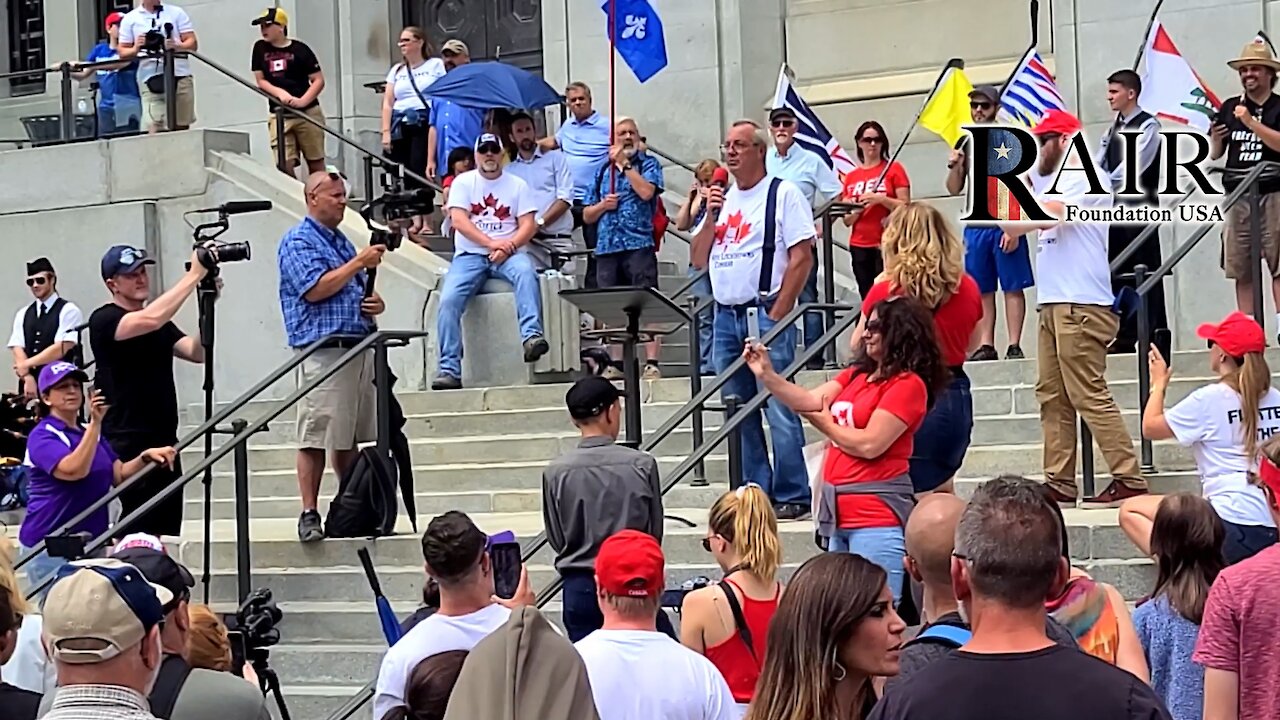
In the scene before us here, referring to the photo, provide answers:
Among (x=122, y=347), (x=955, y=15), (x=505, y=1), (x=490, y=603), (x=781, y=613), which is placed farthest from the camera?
(x=505, y=1)

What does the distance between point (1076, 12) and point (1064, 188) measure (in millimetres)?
5474

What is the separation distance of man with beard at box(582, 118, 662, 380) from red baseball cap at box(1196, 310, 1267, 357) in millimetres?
5813

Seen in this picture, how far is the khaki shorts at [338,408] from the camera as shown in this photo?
10.8 m

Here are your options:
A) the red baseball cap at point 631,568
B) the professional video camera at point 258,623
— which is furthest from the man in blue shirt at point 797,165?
the red baseball cap at point 631,568

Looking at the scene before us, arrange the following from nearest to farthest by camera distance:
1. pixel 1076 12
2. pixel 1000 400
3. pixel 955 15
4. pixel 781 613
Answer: pixel 781 613
pixel 1000 400
pixel 1076 12
pixel 955 15

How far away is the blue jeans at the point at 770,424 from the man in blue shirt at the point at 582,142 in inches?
179

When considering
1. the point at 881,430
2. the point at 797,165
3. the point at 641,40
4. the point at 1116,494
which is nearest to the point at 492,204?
the point at 641,40

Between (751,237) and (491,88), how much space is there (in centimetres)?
559

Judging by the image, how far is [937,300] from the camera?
8109mm

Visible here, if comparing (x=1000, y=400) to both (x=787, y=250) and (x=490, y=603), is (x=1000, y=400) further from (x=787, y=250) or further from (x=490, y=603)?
(x=490, y=603)

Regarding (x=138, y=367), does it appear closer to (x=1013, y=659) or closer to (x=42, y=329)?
(x=42, y=329)

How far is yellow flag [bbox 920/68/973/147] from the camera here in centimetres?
1371

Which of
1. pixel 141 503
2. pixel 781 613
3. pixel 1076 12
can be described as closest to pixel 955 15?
pixel 1076 12

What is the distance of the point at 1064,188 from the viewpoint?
1122 cm
